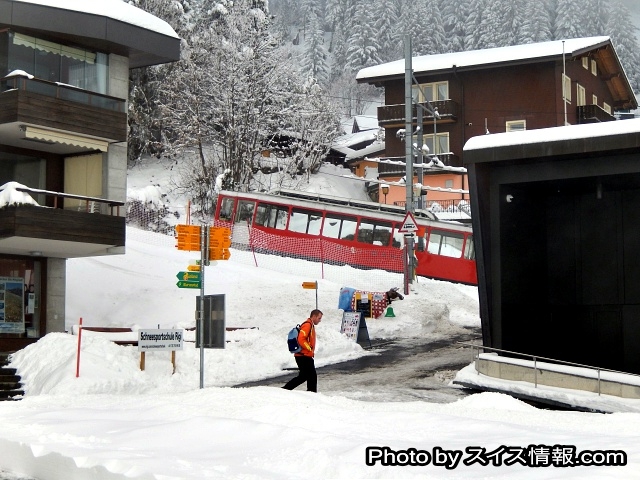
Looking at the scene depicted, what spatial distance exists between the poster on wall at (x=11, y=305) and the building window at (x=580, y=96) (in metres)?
39.1

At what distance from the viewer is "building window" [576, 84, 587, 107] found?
185ft

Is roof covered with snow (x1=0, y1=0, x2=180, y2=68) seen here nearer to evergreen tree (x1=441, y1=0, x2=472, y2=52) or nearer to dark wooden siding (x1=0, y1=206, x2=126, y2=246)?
dark wooden siding (x1=0, y1=206, x2=126, y2=246)

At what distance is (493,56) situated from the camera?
184 feet

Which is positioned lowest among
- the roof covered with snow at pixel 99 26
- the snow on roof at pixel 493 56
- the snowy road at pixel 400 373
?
the snowy road at pixel 400 373

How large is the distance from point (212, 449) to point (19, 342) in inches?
668

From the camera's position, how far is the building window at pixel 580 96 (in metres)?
56.3

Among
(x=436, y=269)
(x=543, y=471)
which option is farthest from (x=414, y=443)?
(x=436, y=269)

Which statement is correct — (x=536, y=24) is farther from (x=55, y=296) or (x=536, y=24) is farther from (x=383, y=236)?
(x=55, y=296)

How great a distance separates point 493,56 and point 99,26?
3407 centimetres

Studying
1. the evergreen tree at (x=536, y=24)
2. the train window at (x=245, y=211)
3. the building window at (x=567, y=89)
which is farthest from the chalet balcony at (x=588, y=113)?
the evergreen tree at (x=536, y=24)

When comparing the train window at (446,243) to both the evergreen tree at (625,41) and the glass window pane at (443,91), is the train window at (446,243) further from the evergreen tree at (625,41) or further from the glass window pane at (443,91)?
the evergreen tree at (625,41)

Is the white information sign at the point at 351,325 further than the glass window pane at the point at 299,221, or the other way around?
the glass window pane at the point at 299,221

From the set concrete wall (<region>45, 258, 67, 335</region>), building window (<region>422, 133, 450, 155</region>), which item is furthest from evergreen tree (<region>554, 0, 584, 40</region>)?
concrete wall (<region>45, 258, 67, 335</region>)

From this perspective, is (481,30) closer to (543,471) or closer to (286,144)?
(286,144)
